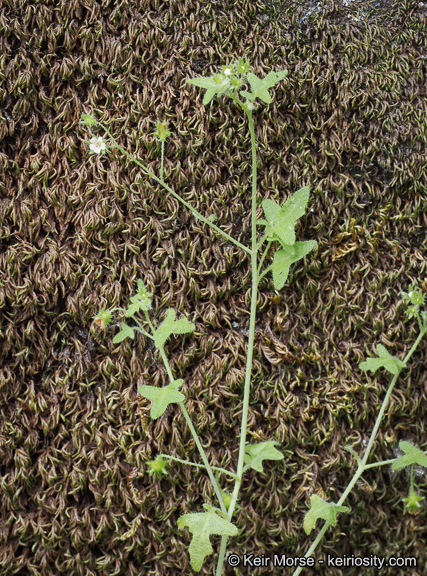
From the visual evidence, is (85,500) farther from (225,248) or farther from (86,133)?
(86,133)

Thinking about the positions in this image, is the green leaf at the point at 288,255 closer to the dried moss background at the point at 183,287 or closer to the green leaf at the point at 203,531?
the dried moss background at the point at 183,287

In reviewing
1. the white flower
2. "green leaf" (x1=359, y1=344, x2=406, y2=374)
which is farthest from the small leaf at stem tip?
the white flower

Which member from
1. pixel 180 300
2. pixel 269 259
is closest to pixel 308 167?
pixel 269 259

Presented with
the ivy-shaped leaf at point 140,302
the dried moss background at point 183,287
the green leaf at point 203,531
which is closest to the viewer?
the green leaf at point 203,531

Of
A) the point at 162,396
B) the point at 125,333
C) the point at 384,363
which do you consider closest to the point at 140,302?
the point at 125,333

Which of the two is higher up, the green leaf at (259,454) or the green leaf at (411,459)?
the green leaf at (411,459)

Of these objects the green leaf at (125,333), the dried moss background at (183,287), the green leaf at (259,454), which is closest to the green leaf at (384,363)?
the dried moss background at (183,287)
